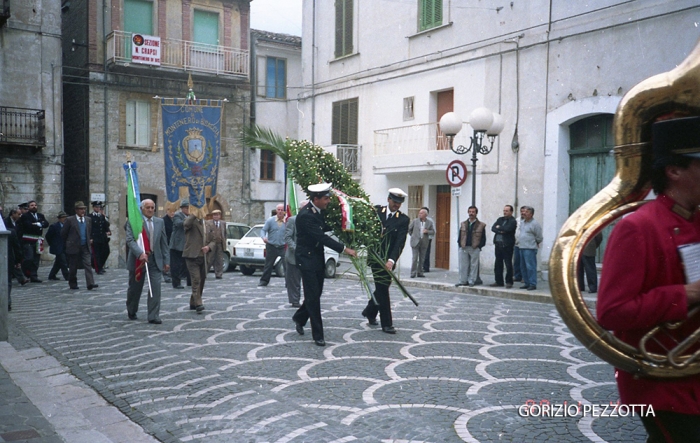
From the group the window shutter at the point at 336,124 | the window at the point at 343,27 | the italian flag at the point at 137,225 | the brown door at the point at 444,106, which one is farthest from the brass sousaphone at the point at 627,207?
the window shutter at the point at 336,124

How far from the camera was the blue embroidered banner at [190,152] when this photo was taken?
12.0 meters

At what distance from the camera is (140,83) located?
86.1 feet

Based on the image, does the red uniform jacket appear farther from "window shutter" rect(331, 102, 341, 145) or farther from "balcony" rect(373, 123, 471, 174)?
"window shutter" rect(331, 102, 341, 145)

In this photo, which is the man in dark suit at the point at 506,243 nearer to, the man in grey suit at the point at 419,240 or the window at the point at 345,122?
Result: the man in grey suit at the point at 419,240

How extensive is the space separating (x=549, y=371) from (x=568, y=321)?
420 cm

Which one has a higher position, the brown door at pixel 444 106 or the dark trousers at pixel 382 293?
the brown door at pixel 444 106

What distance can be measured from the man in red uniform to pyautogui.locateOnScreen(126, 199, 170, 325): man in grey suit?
308 inches

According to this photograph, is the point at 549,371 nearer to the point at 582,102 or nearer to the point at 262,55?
the point at 582,102

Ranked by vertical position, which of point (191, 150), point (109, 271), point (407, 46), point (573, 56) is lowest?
point (109, 271)

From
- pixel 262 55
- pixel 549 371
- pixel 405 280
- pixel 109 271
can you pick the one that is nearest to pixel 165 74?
pixel 262 55

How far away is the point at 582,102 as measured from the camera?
50.8 ft

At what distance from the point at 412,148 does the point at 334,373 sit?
14.8 metres

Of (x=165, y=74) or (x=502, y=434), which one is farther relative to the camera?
(x=165, y=74)

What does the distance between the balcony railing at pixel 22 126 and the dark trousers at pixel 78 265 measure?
9.75 metres
